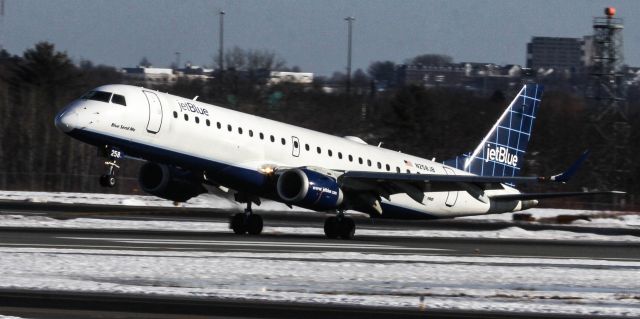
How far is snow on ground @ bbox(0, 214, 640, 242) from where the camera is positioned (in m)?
35.0

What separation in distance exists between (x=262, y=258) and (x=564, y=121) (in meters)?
64.9

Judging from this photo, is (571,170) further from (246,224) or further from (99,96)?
(99,96)

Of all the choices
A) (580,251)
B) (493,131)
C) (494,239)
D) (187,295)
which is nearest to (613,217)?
(493,131)

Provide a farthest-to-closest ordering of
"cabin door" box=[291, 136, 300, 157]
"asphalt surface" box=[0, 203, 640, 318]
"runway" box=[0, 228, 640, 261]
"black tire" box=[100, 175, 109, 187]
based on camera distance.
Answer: "cabin door" box=[291, 136, 300, 157] → "black tire" box=[100, 175, 109, 187] → "runway" box=[0, 228, 640, 261] → "asphalt surface" box=[0, 203, 640, 318]

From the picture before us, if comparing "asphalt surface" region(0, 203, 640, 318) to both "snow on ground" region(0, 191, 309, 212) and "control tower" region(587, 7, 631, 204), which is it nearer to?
"snow on ground" region(0, 191, 309, 212)

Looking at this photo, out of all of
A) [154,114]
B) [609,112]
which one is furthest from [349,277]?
[609,112]

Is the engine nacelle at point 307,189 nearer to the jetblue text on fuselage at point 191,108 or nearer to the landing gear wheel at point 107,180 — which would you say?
the jetblue text on fuselage at point 191,108

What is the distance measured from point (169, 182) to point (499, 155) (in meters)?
13.3

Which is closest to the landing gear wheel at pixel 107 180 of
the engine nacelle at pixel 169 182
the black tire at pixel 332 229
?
the engine nacelle at pixel 169 182

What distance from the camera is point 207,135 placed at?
31.7 m

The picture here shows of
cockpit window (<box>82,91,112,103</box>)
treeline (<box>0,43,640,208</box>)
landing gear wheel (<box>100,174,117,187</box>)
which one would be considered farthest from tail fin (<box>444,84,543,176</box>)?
treeline (<box>0,43,640,208</box>)

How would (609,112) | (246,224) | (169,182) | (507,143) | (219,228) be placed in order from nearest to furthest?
(169,182) < (246,224) < (219,228) < (507,143) < (609,112)

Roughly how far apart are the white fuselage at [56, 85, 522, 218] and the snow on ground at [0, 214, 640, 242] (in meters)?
1.95

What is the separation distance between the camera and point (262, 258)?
81.3 feet
